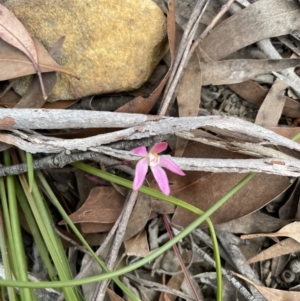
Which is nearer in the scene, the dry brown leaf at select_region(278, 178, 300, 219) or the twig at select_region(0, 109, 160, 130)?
the twig at select_region(0, 109, 160, 130)

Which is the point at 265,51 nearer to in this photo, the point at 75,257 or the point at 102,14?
the point at 102,14

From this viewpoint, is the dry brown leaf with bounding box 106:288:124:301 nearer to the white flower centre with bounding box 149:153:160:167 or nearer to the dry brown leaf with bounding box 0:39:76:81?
the white flower centre with bounding box 149:153:160:167

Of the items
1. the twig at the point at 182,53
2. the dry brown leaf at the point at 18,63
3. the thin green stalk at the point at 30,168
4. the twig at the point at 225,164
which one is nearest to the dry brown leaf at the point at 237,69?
the twig at the point at 182,53

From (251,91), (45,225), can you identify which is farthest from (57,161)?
(251,91)

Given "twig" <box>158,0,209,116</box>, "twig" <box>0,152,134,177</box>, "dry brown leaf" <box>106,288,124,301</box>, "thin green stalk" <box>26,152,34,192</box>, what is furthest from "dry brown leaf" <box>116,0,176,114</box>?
"dry brown leaf" <box>106,288,124,301</box>

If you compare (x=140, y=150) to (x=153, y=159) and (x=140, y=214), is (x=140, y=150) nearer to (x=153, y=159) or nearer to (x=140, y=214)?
(x=153, y=159)

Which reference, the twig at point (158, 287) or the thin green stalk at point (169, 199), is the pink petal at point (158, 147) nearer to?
the thin green stalk at point (169, 199)

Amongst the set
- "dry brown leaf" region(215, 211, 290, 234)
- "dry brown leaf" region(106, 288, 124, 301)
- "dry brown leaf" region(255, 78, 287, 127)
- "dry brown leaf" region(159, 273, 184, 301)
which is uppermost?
"dry brown leaf" region(255, 78, 287, 127)
